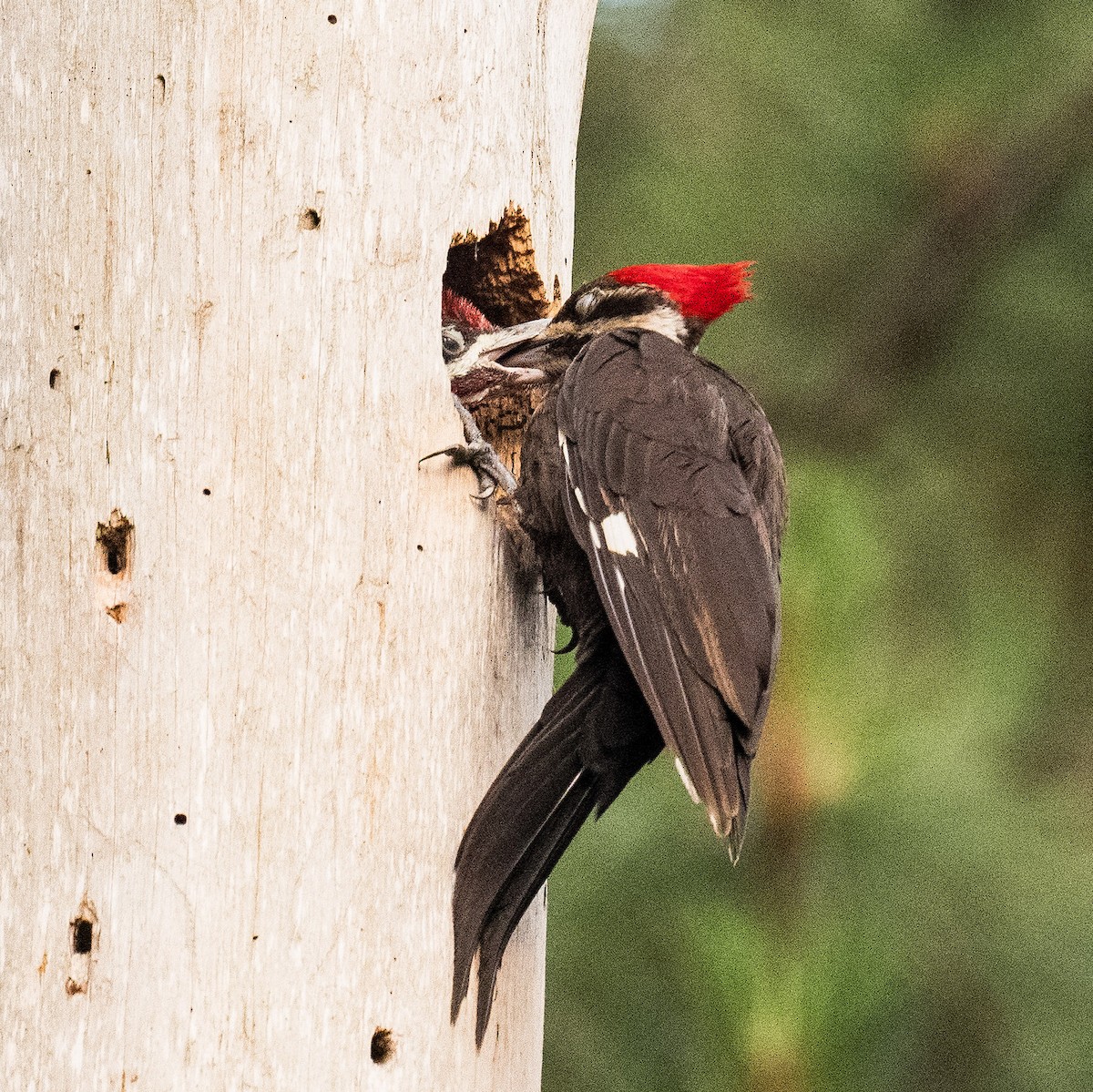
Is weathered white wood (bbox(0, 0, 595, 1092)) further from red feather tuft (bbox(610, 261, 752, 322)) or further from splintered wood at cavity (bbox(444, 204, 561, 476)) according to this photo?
red feather tuft (bbox(610, 261, 752, 322))

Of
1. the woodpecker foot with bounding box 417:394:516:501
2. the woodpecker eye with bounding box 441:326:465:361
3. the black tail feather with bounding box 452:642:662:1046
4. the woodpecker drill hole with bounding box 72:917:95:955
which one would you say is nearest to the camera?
the woodpecker drill hole with bounding box 72:917:95:955

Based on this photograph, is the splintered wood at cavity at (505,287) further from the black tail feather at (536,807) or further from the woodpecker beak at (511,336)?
the black tail feather at (536,807)

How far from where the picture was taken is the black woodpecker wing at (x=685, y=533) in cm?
196

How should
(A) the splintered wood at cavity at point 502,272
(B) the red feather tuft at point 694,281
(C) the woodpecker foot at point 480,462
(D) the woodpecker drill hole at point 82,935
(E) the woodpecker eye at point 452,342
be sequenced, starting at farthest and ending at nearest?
(B) the red feather tuft at point 694,281, (E) the woodpecker eye at point 452,342, (A) the splintered wood at cavity at point 502,272, (C) the woodpecker foot at point 480,462, (D) the woodpecker drill hole at point 82,935

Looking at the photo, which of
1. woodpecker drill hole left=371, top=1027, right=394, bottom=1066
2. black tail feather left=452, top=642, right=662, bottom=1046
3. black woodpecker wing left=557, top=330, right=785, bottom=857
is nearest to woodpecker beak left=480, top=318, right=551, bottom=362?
black woodpecker wing left=557, top=330, right=785, bottom=857

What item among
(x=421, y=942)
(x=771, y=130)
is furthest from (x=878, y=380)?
(x=421, y=942)

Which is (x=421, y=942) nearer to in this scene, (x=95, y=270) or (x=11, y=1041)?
(x=11, y=1041)

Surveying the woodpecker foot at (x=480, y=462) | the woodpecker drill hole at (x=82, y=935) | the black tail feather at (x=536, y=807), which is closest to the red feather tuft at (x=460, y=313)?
the woodpecker foot at (x=480, y=462)

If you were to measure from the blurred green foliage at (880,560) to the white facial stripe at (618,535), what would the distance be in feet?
1.69

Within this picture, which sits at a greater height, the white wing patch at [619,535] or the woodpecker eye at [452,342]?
the woodpecker eye at [452,342]

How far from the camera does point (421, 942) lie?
1.90 m

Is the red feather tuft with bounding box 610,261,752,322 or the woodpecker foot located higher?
the red feather tuft with bounding box 610,261,752,322

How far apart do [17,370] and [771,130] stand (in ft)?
6.54

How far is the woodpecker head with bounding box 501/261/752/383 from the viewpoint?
2564mm
